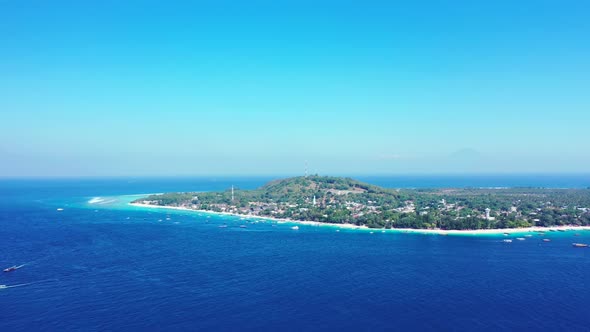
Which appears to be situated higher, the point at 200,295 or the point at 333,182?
the point at 333,182

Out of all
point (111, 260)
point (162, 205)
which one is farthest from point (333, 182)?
point (111, 260)

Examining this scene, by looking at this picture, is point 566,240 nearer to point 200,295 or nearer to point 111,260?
point 200,295

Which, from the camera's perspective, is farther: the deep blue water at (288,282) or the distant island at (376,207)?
the distant island at (376,207)

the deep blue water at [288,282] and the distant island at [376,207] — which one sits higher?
the distant island at [376,207]

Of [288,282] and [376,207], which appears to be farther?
[376,207]
